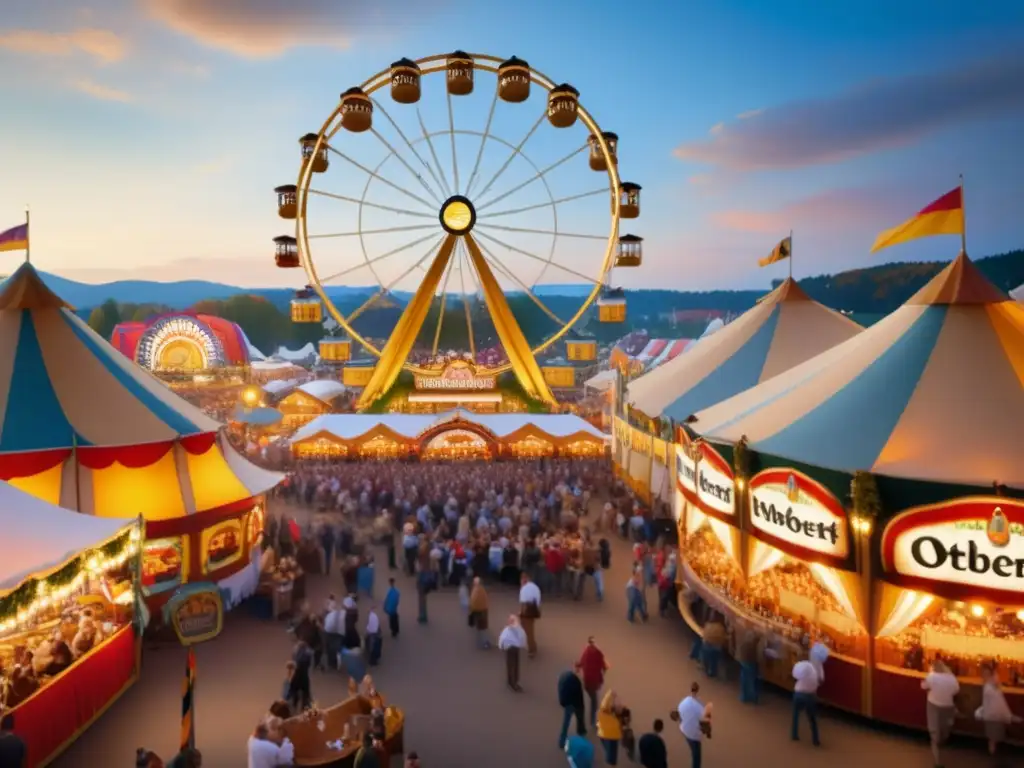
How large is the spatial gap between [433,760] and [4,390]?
24.4 ft

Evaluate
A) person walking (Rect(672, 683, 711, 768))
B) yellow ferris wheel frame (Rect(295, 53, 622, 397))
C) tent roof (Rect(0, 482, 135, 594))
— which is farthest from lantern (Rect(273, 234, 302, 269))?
person walking (Rect(672, 683, 711, 768))

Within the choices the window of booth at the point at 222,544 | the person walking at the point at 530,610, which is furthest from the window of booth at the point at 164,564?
the person walking at the point at 530,610

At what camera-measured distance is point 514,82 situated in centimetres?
1831

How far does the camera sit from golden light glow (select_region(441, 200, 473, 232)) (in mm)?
21594

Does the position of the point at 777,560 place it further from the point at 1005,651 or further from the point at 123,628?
the point at 123,628

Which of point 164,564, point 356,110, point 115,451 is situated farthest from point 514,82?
point 164,564

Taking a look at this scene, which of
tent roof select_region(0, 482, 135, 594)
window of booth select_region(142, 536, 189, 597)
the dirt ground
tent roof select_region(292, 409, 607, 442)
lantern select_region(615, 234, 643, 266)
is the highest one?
lantern select_region(615, 234, 643, 266)

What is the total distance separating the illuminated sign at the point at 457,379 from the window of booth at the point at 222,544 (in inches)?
558

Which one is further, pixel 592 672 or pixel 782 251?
pixel 782 251

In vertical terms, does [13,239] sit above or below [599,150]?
below

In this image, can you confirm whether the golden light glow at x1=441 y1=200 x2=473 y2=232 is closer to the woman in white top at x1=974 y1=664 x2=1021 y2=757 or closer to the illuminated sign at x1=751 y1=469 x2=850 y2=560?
the illuminated sign at x1=751 y1=469 x2=850 y2=560

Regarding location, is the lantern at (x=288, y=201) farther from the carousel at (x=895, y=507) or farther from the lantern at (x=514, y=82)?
A: the carousel at (x=895, y=507)

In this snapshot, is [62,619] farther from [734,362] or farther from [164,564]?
[734,362]

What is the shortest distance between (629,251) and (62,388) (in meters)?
14.7
